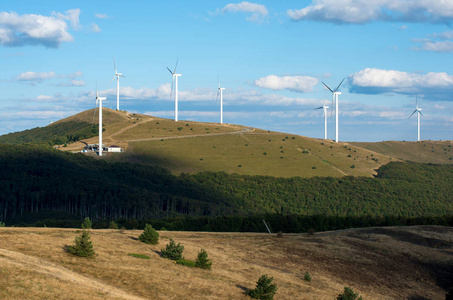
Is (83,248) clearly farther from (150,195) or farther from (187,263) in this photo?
(150,195)

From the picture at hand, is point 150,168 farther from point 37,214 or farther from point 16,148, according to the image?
point 37,214

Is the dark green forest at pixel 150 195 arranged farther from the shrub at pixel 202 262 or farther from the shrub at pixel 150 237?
the shrub at pixel 202 262

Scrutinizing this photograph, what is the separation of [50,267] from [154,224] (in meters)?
53.3

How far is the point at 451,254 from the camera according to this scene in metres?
55.7

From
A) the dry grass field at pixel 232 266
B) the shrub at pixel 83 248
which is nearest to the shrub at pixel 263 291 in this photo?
the dry grass field at pixel 232 266

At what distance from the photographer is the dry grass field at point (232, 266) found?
29.5m

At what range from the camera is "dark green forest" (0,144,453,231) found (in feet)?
475

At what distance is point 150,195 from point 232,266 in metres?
119

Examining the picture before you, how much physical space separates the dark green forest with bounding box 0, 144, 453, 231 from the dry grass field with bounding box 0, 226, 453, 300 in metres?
47.2

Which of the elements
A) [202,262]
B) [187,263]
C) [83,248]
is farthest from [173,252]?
[83,248]

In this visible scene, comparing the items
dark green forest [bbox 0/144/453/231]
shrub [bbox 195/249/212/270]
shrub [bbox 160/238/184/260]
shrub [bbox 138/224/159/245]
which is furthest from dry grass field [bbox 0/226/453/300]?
dark green forest [bbox 0/144/453/231]

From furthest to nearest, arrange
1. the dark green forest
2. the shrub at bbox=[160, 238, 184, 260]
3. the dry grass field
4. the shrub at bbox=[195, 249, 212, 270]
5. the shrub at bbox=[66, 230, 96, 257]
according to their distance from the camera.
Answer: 1. the dark green forest
2. the shrub at bbox=[160, 238, 184, 260]
3. the shrub at bbox=[195, 249, 212, 270]
4. the shrub at bbox=[66, 230, 96, 257]
5. the dry grass field

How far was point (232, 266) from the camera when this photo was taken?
42312mm

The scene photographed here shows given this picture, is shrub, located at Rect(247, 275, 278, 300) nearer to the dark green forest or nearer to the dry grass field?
the dry grass field
